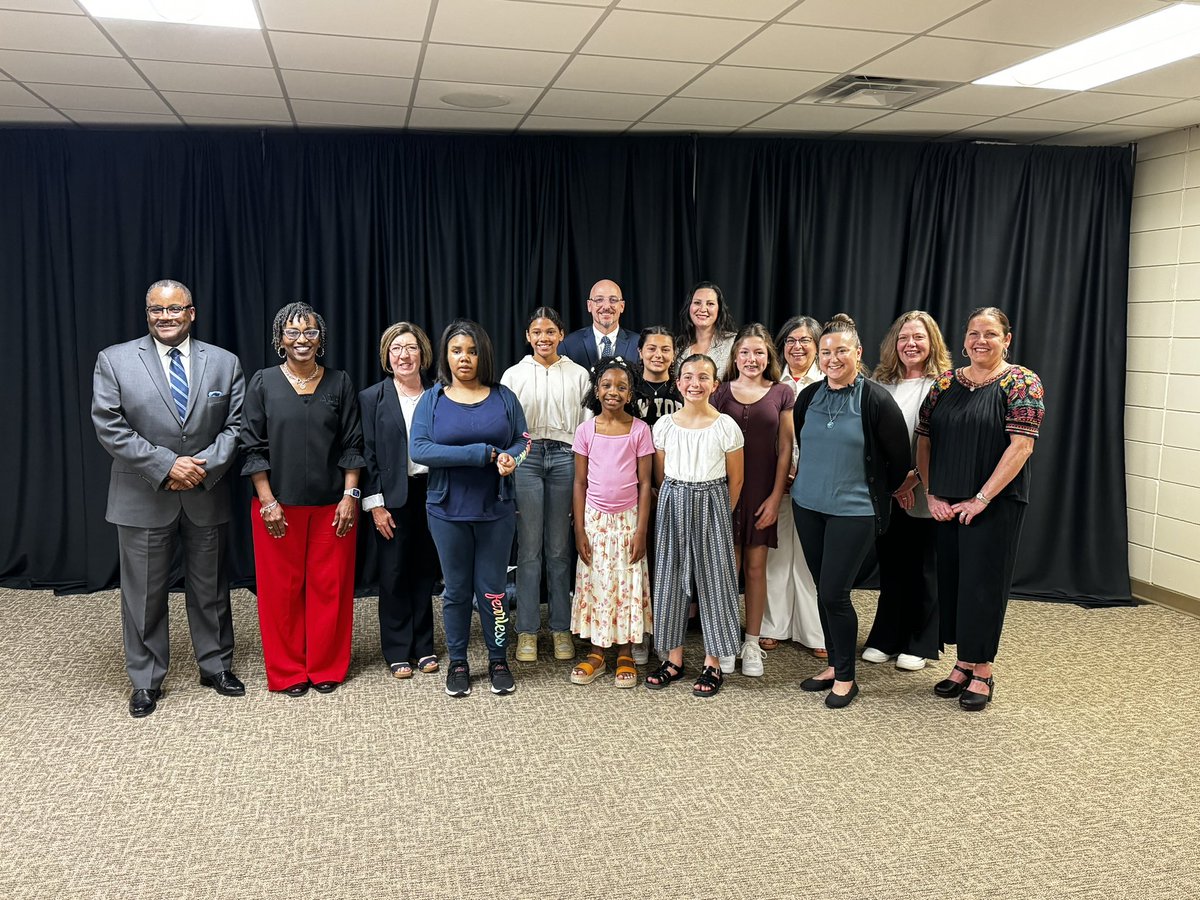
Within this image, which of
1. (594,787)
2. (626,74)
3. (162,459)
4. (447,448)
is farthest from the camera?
(626,74)

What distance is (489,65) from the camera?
12.4 feet

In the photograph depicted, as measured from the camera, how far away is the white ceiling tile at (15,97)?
4070 millimetres

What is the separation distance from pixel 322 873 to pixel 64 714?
166 centimetres

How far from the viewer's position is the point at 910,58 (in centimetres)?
371

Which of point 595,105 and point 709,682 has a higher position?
point 595,105

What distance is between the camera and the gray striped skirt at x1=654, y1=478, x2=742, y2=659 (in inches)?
149

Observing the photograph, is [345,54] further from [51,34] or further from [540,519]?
→ [540,519]

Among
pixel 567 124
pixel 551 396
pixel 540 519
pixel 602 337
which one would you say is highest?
pixel 567 124

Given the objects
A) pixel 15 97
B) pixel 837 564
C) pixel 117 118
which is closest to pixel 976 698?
pixel 837 564

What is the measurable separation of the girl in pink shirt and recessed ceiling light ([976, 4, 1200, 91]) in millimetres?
2186

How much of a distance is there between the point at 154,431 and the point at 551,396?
1.63m

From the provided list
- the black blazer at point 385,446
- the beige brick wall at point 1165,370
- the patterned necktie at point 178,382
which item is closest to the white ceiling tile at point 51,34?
the patterned necktie at point 178,382

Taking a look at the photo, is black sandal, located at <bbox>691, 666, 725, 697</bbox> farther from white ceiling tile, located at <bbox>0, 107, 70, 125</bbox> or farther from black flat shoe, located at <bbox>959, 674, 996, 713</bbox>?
white ceiling tile, located at <bbox>0, 107, 70, 125</bbox>

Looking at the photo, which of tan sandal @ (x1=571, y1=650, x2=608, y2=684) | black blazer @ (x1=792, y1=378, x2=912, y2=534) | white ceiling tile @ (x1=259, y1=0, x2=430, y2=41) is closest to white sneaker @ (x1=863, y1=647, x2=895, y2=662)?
black blazer @ (x1=792, y1=378, x2=912, y2=534)
